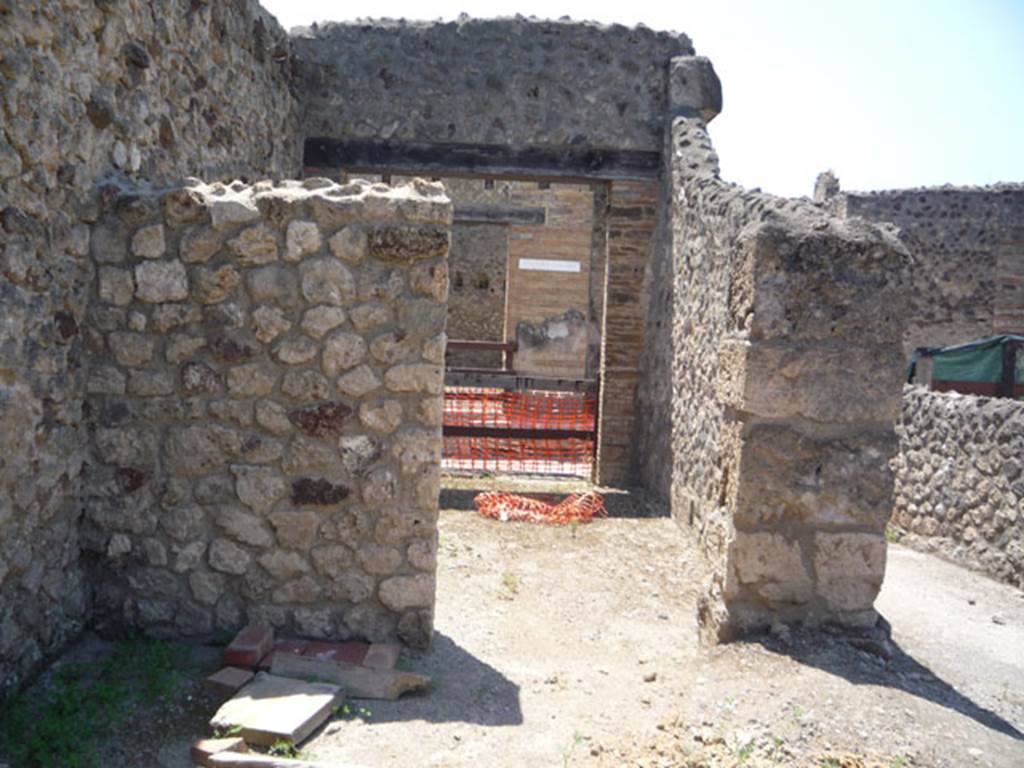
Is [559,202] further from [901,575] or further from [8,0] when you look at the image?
[8,0]

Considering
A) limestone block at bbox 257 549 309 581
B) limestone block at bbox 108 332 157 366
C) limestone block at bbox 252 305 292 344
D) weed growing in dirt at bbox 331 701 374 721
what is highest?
limestone block at bbox 252 305 292 344

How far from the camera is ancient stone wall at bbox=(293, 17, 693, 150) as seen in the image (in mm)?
7824

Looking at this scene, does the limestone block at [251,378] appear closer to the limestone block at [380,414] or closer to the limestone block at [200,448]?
the limestone block at [200,448]

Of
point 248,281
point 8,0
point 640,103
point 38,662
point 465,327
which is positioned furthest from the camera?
point 465,327

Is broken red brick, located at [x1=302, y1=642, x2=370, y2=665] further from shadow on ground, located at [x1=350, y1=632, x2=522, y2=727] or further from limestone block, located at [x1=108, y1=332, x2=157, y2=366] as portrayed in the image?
limestone block, located at [x1=108, y1=332, x2=157, y2=366]

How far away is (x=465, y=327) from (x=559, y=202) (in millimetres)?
4517

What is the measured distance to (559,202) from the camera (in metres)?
18.1

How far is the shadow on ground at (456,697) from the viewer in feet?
10.3

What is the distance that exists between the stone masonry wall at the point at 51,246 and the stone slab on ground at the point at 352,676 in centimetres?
98

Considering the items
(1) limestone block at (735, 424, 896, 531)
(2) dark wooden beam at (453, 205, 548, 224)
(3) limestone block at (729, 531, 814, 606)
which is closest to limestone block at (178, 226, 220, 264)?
(1) limestone block at (735, 424, 896, 531)

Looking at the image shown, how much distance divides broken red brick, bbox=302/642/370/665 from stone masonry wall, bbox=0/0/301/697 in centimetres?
106

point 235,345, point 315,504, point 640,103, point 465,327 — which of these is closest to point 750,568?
point 315,504

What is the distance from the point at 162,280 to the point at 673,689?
2.88 meters

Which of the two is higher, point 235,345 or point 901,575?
point 235,345
